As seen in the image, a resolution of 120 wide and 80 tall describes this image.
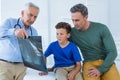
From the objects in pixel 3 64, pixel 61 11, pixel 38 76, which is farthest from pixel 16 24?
pixel 61 11

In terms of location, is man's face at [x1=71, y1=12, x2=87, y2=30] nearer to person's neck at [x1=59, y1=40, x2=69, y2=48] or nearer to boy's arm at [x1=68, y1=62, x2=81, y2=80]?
person's neck at [x1=59, y1=40, x2=69, y2=48]

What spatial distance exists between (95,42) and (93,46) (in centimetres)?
4

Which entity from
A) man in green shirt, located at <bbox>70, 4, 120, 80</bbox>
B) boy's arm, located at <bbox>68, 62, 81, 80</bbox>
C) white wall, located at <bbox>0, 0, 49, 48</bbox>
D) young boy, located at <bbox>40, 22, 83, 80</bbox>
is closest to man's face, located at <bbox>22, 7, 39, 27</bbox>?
young boy, located at <bbox>40, 22, 83, 80</bbox>

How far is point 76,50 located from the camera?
6.88ft

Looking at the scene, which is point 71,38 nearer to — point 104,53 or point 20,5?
point 104,53

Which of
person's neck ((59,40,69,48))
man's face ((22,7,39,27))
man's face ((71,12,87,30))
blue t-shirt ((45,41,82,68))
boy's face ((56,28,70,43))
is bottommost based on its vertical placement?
blue t-shirt ((45,41,82,68))

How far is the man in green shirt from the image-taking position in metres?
2.09

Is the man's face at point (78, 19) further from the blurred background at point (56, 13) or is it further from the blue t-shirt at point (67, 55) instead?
the blurred background at point (56, 13)

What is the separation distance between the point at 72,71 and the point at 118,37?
109 cm

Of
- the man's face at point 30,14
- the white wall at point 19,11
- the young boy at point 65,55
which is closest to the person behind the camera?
A: the man's face at point 30,14

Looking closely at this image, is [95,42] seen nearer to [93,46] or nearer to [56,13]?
[93,46]

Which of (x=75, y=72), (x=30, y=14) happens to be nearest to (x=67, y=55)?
(x=75, y=72)

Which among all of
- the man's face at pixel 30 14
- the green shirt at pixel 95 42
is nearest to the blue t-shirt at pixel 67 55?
the green shirt at pixel 95 42

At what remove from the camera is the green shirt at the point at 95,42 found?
2145mm
